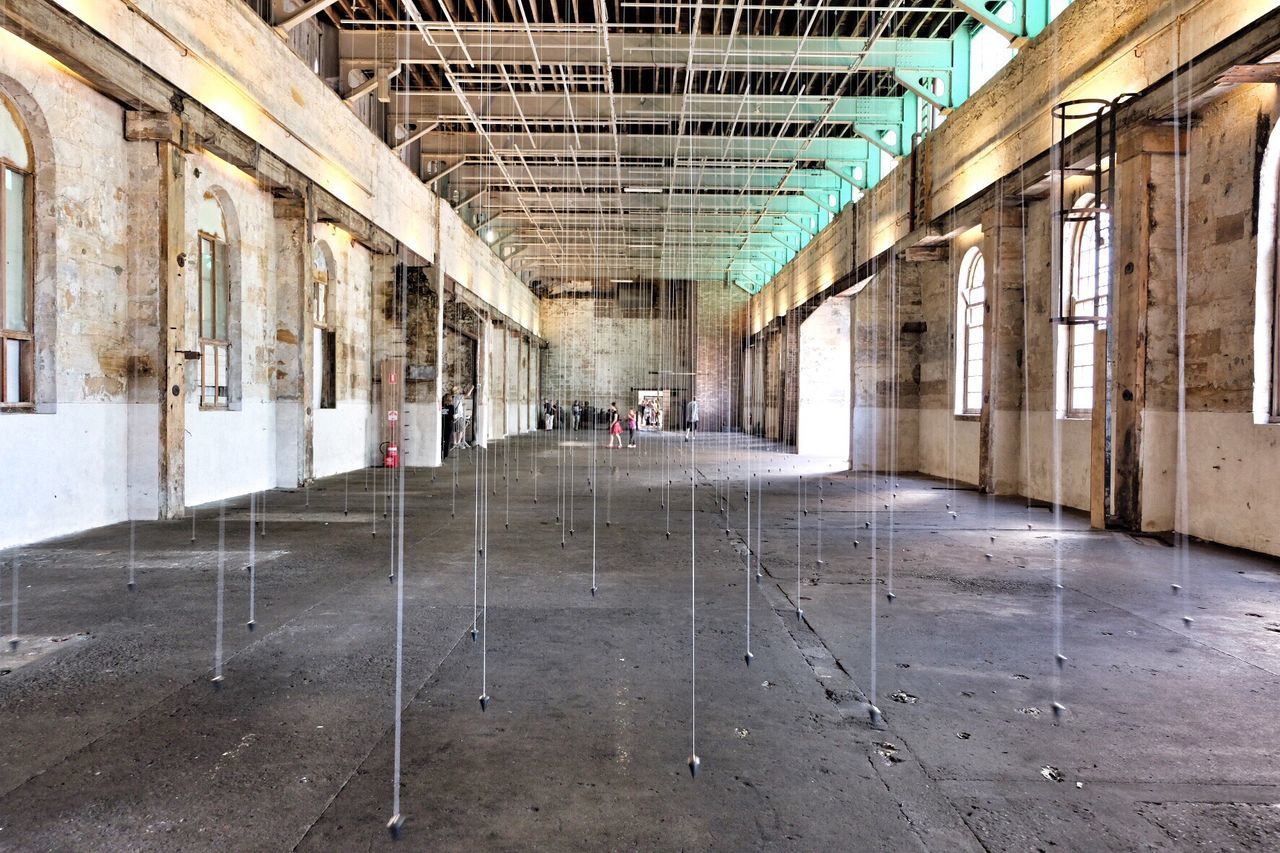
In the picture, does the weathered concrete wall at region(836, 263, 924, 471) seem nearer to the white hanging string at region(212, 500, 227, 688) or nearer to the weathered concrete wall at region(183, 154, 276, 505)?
the weathered concrete wall at region(183, 154, 276, 505)

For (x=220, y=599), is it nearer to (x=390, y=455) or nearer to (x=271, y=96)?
(x=271, y=96)

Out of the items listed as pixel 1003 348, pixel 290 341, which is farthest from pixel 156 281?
pixel 1003 348

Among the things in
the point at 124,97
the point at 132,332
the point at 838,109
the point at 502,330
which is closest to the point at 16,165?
the point at 124,97

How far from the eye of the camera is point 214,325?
1073cm

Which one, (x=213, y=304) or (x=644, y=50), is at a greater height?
(x=644, y=50)

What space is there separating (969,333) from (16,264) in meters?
14.7

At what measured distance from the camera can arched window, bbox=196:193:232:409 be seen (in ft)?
34.1

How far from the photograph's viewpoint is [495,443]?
1025 inches

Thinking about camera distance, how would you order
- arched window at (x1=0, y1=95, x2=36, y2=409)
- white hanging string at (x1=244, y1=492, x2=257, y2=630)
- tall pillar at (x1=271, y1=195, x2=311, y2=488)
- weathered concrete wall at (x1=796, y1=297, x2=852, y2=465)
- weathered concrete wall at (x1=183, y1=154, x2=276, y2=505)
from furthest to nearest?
weathered concrete wall at (x1=796, y1=297, x2=852, y2=465) → tall pillar at (x1=271, y1=195, x2=311, y2=488) → weathered concrete wall at (x1=183, y1=154, x2=276, y2=505) → arched window at (x1=0, y1=95, x2=36, y2=409) → white hanging string at (x1=244, y1=492, x2=257, y2=630)

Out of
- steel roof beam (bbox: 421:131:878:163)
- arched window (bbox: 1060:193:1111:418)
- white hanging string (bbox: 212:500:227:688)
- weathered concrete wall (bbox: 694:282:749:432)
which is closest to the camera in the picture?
white hanging string (bbox: 212:500:227:688)

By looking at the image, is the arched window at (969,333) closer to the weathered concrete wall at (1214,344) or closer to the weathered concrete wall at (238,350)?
the weathered concrete wall at (1214,344)

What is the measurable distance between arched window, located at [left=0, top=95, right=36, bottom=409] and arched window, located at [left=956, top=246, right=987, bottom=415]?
567 inches

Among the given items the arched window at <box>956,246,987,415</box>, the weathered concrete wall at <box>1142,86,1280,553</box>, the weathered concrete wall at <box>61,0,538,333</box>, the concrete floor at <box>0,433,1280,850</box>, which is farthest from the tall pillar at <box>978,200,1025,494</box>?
the weathered concrete wall at <box>61,0,538,333</box>

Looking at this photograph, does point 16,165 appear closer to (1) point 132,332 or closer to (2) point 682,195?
(1) point 132,332
